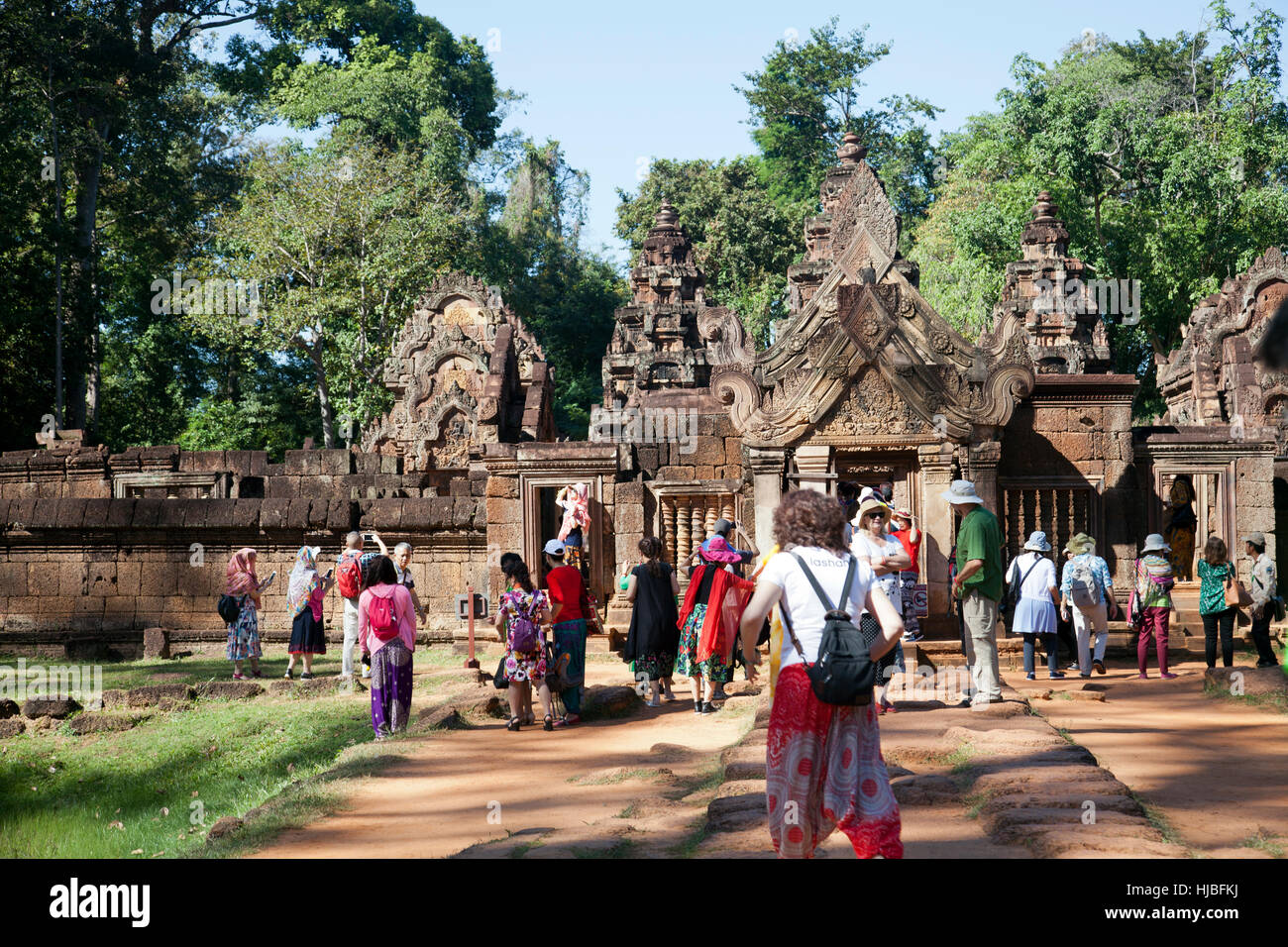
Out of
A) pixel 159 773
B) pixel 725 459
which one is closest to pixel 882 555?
pixel 159 773

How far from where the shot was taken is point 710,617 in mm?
10289

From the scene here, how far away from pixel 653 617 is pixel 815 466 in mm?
3118

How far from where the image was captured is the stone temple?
13.0m

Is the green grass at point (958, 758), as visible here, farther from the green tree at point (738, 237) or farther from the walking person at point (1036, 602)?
the green tree at point (738, 237)

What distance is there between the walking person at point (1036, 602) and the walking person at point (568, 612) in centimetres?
420

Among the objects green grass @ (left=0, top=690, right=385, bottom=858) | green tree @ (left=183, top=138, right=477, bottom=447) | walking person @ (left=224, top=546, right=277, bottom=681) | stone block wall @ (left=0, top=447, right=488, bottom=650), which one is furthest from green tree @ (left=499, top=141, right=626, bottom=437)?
green grass @ (left=0, top=690, right=385, bottom=858)

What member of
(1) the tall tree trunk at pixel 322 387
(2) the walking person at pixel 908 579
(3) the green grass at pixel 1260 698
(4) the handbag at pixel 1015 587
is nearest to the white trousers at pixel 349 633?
(2) the walking person at pixel 908 579

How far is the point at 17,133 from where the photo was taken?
25.5 meters

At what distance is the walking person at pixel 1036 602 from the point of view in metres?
11.5

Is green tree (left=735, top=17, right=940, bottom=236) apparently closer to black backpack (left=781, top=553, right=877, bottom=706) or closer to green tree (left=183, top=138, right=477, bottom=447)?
green tree (left=183, top=138, right=477, bottom=447)

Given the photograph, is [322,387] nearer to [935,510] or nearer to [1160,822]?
[935,510]
